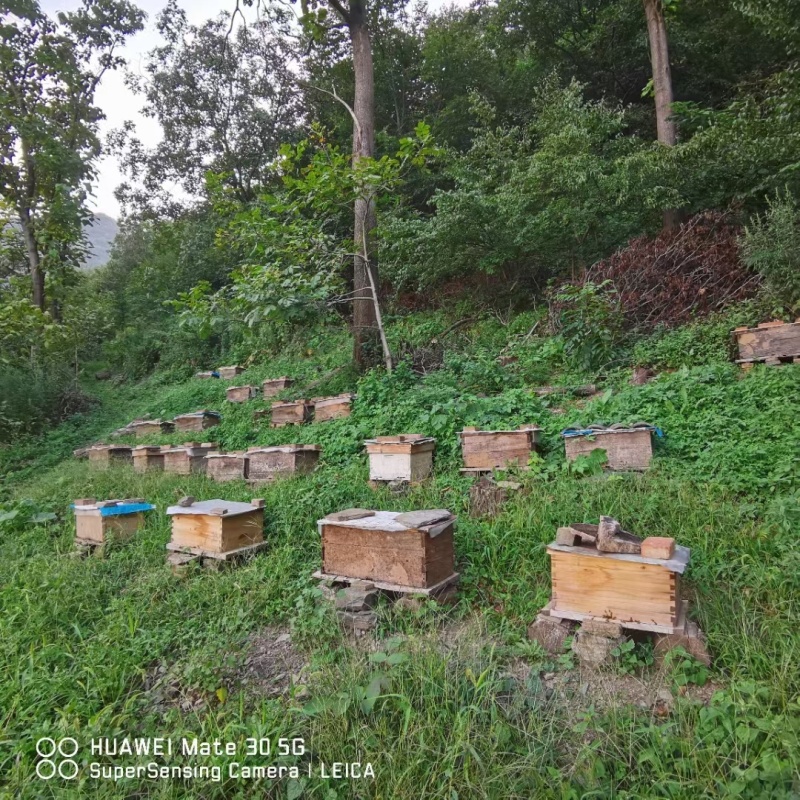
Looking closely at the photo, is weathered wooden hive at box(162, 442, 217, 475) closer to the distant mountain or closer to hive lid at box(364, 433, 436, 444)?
hive lid at box(364, 433, 436, 444)

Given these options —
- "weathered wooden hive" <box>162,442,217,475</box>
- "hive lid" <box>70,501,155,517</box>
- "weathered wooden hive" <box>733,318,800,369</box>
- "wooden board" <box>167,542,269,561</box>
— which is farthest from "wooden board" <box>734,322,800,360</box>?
"weathered wooden hive" <box>162,442,217,475</box>

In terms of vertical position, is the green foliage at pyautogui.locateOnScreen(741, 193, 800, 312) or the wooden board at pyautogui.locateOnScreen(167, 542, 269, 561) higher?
the green foliage at pyautogui.locateOnScreen(741, 193, 800, 312)

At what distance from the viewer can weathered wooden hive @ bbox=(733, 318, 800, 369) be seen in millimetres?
5188

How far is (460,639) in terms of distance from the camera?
284 centimetres

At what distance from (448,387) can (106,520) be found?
388 centimetres

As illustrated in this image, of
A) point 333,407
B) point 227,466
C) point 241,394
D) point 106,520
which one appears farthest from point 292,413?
point 106,520

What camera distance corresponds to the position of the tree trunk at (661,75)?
950 centimetres

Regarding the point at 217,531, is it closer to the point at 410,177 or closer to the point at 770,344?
the point at 770,344

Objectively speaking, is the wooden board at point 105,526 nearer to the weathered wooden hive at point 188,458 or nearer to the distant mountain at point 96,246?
the weathered wooden hive at point 188,458

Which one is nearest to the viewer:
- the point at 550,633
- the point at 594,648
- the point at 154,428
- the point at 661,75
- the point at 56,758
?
the point at 56,758

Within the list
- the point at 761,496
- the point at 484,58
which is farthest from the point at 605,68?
the point at 761,496

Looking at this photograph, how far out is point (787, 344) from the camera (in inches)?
205

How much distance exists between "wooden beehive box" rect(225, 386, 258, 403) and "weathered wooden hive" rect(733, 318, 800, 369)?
24.3ft

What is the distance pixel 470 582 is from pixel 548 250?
7535 millimetres
